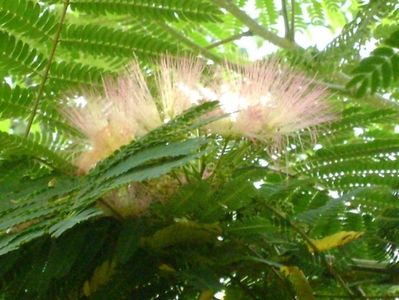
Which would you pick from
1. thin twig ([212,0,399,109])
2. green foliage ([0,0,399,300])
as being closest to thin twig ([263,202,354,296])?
green foliage ([0,0,399,300])

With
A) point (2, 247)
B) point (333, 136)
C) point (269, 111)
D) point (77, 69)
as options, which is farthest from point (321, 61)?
point (2, 247)

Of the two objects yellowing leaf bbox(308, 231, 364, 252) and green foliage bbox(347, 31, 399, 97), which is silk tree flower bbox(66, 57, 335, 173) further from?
yellowing leaf bbox(308, 231, 364, 252)

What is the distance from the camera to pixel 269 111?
4.37ft

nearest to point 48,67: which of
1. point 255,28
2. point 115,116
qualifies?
point 115,116

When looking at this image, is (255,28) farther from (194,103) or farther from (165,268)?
(165,268)

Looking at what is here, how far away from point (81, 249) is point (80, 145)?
0.22 metres

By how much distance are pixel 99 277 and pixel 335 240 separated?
0.37 metres

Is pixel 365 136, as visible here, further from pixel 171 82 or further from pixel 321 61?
pixel 171 82

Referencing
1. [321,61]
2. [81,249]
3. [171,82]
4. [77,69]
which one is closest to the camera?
[81,249]

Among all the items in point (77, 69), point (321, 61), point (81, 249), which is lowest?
point (81, 249)

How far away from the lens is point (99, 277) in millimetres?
1280

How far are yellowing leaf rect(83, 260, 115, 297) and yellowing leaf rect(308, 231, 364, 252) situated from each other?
321 mm

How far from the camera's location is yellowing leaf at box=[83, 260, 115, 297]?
50.1 inches

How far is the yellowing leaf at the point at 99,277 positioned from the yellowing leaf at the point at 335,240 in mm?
321
